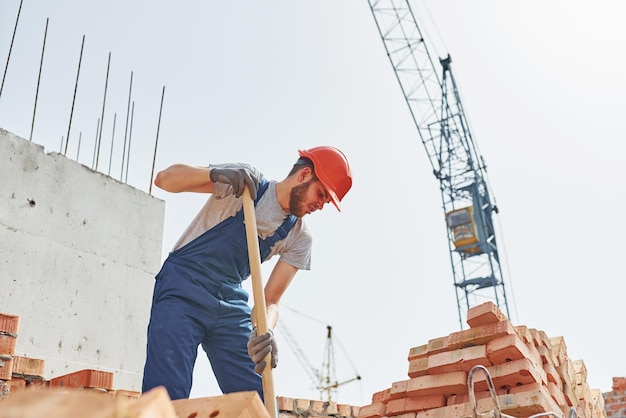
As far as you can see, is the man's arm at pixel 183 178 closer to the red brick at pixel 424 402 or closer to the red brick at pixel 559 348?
the red brick at pixel 424 402

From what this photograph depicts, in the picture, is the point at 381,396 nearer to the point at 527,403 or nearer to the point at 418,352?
the point at 418,352

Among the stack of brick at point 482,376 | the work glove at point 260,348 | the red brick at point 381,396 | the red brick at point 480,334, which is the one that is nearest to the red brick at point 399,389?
the stack of brick at point 482,376

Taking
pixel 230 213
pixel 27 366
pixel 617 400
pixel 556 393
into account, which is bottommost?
pixel 556 393

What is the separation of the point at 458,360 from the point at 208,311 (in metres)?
1.63

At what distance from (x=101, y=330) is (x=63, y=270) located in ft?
2.16

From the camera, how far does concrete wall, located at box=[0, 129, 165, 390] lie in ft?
17.7

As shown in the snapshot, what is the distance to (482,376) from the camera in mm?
3414

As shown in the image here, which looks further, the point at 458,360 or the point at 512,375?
the point at 458,360

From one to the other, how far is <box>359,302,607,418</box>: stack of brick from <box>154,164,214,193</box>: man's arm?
1676 mm

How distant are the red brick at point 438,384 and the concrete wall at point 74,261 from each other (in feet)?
10.5

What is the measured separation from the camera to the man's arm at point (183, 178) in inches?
105

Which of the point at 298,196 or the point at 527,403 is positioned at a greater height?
the point at 298,196

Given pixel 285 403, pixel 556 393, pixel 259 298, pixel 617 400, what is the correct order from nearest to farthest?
pixel 259 298, pixel 556 393, pixel 285 403, pixel 617 400

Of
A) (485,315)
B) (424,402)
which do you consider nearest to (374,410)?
(424,402)
